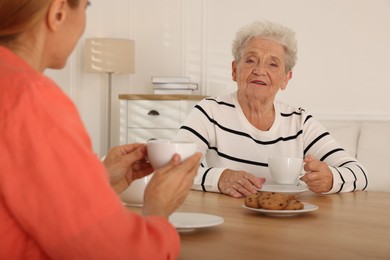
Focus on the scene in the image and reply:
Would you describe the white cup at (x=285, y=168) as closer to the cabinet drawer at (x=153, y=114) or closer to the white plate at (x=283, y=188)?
the white plate at (x=283, y=188)

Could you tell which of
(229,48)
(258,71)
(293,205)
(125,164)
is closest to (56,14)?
(125,164)

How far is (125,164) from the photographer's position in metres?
1.22

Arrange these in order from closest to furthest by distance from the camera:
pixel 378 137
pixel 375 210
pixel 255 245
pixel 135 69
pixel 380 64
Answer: pixel 255 245 < pixel 375 210 < pixel 378 137 < pixel 380 64 < pixel 135 69

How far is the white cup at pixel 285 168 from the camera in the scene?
5.49 ft

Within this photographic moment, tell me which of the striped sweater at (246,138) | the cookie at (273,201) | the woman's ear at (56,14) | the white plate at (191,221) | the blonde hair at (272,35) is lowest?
the white plate at (191,221)

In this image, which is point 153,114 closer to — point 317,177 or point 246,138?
point 246,138

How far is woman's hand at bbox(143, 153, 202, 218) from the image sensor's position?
91cm

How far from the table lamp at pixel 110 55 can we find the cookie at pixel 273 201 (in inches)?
131

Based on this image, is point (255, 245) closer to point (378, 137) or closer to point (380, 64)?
point (378, 137)

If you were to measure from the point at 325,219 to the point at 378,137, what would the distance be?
1.80m

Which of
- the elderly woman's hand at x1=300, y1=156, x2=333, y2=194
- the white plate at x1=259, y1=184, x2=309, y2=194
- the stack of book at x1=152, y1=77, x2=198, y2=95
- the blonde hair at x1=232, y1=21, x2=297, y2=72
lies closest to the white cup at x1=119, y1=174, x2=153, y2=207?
the white plate at x1=259, y1=184, x2=309, y2=194

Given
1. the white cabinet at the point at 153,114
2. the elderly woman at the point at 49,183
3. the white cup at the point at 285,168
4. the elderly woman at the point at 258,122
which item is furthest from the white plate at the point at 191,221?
the white cabinet at the point at 153,114

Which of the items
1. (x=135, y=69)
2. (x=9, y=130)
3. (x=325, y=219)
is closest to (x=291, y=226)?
(x=325, y=219)

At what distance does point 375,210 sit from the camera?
1.47 meters
